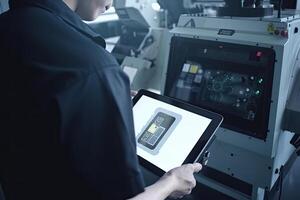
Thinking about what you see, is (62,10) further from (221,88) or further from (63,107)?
(221,88)

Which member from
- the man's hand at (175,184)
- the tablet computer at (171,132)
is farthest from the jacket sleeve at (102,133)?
the tablet computer at (171,132)

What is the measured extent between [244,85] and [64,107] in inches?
47.6

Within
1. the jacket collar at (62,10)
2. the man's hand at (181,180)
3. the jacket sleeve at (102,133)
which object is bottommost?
the man's hand at (181,180)

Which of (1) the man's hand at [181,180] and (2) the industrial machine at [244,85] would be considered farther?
(2) the industrial machine at [244,85]

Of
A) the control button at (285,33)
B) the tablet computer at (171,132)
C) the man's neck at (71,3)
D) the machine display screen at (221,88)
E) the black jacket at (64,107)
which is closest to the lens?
the black jacket at (64,107)

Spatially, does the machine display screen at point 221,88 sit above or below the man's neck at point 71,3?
below

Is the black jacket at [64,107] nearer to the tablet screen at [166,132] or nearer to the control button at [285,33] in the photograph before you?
the tablet screen at [166,132]

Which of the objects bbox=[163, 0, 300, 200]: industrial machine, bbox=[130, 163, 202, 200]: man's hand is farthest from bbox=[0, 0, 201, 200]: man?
bbox=[163, 0, 300, 200]: industrial machine

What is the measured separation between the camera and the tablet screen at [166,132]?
1.17 metres

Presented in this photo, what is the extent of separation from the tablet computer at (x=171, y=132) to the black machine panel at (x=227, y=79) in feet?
1.56

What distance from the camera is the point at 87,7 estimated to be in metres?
0.80

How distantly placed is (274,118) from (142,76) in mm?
1469

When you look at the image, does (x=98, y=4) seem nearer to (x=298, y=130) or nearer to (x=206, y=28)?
(x=206, y=28)

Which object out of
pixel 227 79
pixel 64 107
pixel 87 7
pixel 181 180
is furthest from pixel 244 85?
pixel 64 107
